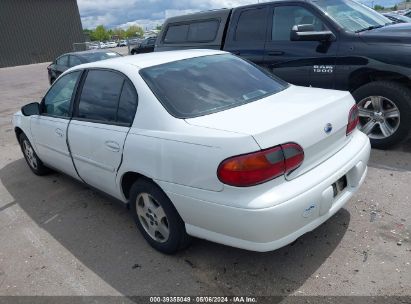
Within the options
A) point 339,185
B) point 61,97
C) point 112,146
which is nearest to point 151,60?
point 112,146

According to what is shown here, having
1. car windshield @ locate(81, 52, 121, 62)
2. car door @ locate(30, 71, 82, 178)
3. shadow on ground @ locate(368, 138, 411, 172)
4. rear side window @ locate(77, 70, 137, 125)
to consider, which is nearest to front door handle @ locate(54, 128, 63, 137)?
car door @ locate(30, 71, 82, 178)

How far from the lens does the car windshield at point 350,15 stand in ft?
16.4

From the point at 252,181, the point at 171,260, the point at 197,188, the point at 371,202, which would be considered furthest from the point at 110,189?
the point at 371,202

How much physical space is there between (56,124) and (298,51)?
3.28m

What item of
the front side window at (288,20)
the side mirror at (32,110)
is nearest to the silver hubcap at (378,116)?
the front side window at (288,20)

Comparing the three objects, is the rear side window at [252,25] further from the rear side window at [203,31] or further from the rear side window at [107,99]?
the rear side window at [107,99]

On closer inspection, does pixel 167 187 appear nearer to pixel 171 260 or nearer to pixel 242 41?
pixel 171 260

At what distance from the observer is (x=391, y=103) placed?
4574 millimetres

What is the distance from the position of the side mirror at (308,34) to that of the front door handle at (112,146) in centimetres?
306

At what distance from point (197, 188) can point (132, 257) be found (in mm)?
1054

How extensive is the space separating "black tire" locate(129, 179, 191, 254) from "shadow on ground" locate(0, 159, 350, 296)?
4.4 inches

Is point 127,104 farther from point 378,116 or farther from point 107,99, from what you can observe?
point 378,116

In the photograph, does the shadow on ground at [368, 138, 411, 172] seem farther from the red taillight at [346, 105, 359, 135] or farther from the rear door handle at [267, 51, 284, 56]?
the rear door handle at [267, 51, 284, 56]

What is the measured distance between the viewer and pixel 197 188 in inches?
96.1
